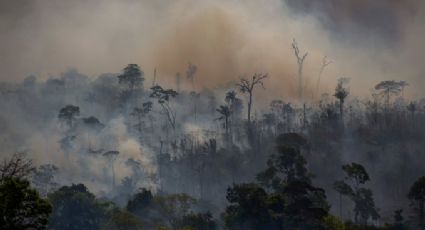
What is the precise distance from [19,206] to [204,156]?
400 ft

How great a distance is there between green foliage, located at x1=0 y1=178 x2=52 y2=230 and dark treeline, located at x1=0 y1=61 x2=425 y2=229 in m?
44.9

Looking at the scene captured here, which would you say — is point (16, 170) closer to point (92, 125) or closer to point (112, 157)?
point (112, 157)

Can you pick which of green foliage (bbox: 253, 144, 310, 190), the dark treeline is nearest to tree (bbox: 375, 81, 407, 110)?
the dark treeline

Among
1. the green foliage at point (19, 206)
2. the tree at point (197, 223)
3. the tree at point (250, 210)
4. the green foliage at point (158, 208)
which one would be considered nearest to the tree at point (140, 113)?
the green foliage at point (158, 208)

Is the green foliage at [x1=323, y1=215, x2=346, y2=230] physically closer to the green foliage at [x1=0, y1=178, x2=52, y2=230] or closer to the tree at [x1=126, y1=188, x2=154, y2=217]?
the tree at [x1=126, y1=188, x2=154, y2=217]

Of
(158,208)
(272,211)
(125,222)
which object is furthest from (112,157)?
(272,211)

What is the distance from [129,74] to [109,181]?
5129cm

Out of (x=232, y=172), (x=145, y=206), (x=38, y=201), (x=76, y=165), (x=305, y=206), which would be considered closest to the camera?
(x=38, y=201)

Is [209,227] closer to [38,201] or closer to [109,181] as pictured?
[38,201]

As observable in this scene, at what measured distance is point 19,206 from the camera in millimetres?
39750

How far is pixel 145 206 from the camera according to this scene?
320 feet

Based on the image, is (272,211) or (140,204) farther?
(140,204)

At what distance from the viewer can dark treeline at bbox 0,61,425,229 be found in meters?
98.6

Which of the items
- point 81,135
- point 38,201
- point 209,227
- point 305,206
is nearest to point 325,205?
point 305,206
